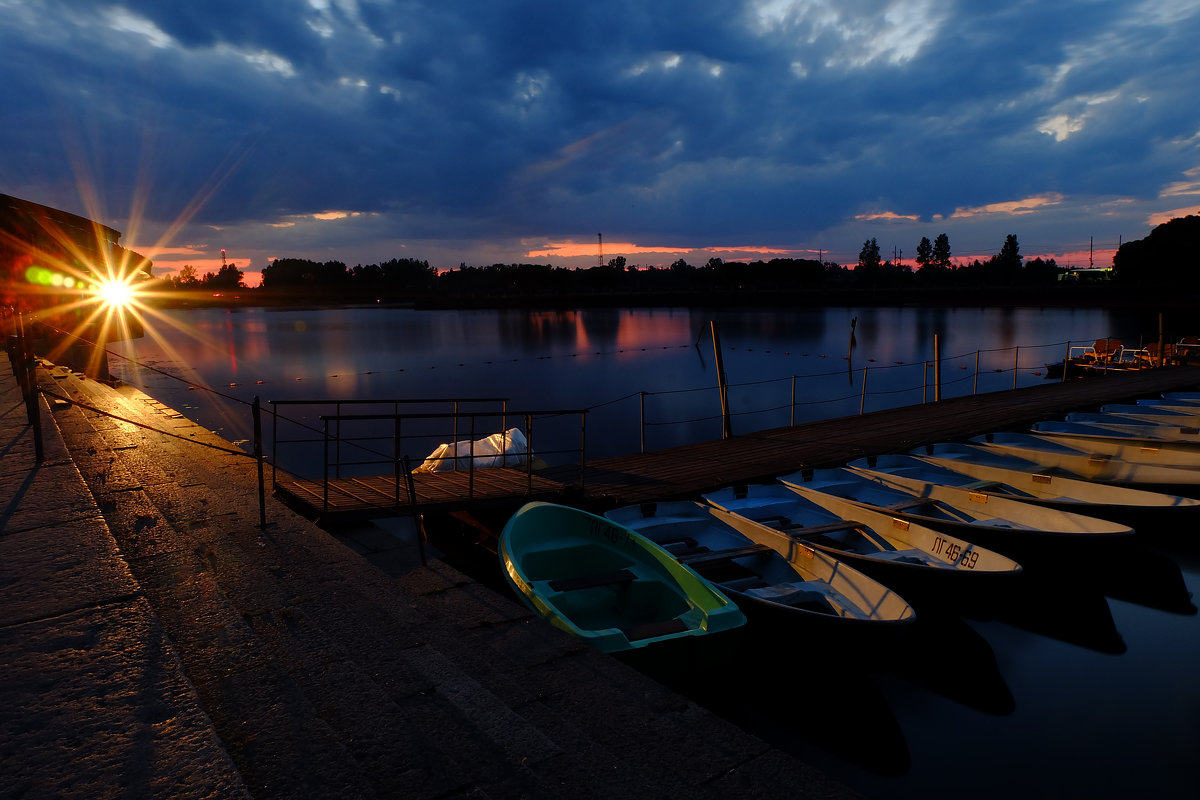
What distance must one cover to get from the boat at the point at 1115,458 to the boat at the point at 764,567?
731cm

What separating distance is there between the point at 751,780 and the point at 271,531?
5216 millimetres

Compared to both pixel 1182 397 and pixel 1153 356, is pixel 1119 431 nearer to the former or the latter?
pixel 1182 397

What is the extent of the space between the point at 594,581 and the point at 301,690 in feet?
12.2

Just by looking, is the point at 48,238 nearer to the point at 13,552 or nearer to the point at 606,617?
the point at 13,552

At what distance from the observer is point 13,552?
16.3ft

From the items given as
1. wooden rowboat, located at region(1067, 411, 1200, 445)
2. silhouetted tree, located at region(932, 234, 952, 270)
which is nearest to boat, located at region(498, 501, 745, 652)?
wooden rowboat, located at region(1067, 411, 1200, 445)

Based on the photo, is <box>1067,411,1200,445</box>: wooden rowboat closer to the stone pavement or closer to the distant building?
the stone pavement

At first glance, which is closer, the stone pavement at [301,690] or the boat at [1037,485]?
the stone pavement at [301,690]

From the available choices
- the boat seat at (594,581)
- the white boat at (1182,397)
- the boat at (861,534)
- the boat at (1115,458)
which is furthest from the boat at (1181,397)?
the boat seat at (594,581)

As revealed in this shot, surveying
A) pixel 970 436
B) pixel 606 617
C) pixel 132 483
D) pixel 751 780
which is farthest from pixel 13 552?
pixel 970 436

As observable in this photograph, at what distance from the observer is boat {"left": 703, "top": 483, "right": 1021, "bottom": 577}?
7.40 meters

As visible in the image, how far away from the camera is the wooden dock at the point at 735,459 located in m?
8.73

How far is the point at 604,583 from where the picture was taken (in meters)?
6.70

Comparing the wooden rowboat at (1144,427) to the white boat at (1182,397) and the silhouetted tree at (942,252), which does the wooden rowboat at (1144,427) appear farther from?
the silhouetted tree at (942,252)
